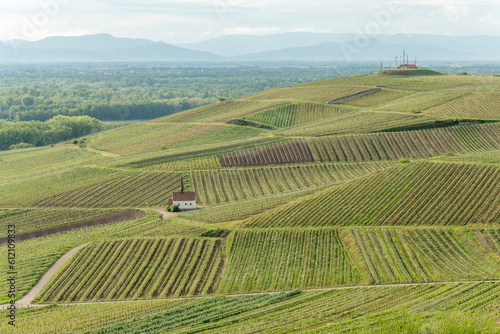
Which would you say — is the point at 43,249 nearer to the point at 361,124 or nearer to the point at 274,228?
the point at 274,228

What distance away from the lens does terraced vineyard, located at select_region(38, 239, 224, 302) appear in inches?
1826

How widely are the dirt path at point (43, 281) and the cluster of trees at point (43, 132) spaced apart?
81.2 m

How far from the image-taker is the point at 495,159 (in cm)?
6862

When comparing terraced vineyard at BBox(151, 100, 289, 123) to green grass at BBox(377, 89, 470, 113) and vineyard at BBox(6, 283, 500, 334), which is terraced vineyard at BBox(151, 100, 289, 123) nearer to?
green grass at BBox(377, 89, 470, 113)

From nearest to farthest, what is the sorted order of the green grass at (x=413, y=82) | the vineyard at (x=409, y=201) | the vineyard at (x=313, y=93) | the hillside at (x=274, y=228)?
the hillside at (x=274, y=228)
the vineyard at (x=409, y=201)
the vineyard at (x=313, y=93)
the green grass at (x=413, y=82)

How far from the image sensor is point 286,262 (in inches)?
1986

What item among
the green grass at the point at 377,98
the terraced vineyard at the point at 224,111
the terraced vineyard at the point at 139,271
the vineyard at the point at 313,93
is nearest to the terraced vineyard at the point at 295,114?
the terraced vineyard at the point at 224,111

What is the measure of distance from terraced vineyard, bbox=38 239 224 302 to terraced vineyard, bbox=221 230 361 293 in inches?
79.4

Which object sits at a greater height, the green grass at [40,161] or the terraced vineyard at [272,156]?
the terraced vineyard at [272,156]

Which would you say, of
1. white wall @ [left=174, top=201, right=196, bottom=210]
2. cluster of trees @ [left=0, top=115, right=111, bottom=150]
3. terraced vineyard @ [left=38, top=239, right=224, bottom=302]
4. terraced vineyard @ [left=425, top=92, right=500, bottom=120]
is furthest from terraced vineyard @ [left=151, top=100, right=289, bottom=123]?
terraced vineyard @ [left=38, top=239, right=224, bottom=302]

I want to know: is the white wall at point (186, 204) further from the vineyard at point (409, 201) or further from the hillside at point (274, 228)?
the vineyard at point (409, 201)

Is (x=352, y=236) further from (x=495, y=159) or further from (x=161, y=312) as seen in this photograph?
(x=495, y=159)

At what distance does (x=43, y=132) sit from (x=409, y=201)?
9984 cm

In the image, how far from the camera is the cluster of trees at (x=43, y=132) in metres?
131
